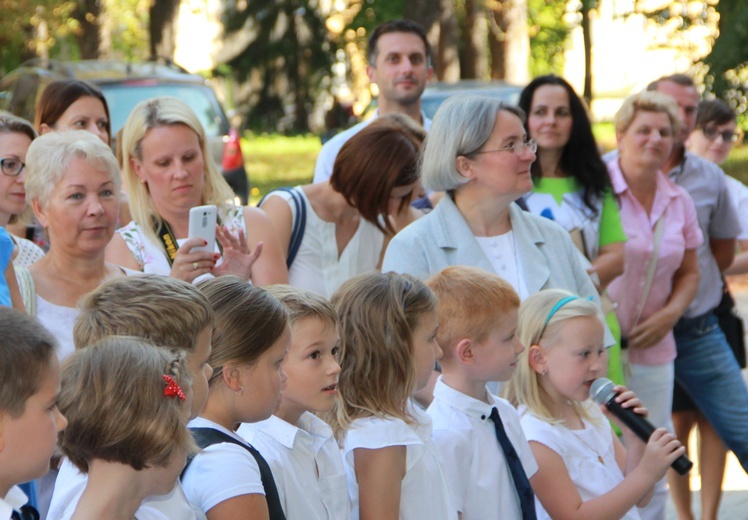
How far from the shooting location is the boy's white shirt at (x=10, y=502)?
7.41ft

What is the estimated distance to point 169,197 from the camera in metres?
4.44

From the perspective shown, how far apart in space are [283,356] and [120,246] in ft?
5.26

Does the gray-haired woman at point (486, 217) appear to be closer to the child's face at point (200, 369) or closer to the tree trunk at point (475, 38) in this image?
the child's face at point (200, 369)

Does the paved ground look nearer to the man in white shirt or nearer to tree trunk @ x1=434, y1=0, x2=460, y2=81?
the man in white shirt

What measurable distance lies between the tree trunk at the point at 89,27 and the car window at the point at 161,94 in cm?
956

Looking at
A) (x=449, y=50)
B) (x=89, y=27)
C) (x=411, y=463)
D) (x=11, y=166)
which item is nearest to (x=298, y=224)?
(x=11, y=166)

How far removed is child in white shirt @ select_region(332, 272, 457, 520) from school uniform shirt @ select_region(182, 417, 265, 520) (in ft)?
1.71

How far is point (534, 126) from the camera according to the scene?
538cm

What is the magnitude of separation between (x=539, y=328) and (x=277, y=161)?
1969 cm

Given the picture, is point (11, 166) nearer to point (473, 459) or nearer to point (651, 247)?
point (473, 459)

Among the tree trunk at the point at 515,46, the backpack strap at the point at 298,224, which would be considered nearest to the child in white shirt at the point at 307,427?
the backpack strap at the point at 298,224

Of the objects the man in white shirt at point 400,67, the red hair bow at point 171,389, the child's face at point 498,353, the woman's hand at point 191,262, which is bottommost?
the child's face at point 498,353

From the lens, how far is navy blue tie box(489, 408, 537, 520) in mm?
3598

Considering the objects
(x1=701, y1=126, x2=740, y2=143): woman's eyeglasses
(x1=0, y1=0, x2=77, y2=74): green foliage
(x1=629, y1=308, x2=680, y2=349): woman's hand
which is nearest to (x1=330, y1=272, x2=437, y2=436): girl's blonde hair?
(x1=629, y1=308, x2=680, y2=349): woman's hand
